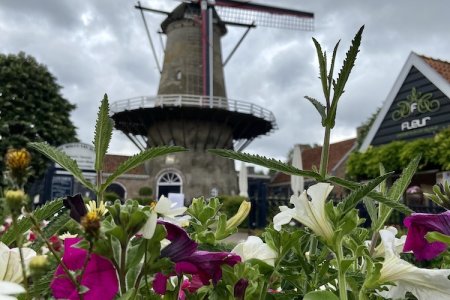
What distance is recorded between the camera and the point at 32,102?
2644cm

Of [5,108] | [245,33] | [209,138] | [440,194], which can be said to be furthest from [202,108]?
[440,194]

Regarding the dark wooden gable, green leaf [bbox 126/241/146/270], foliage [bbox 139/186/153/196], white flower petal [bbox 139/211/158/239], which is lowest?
green leaf [bbox 126/241/146/270]

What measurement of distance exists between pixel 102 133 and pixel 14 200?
247 millimetres

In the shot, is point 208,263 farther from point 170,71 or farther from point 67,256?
point 170,71

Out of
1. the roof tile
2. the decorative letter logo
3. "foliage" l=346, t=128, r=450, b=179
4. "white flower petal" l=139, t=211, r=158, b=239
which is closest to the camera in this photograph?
"white flower petal" l=139, t=211, r=158, b=239

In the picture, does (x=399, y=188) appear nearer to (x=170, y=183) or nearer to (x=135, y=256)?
(x=135, y=256)

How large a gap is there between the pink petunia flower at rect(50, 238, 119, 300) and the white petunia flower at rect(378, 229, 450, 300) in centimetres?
37

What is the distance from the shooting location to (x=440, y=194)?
840mm

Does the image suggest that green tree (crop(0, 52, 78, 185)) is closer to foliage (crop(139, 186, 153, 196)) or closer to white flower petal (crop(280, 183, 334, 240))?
foliage (crop(139, 186, 153, 196))

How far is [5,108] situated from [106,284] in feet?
88.2

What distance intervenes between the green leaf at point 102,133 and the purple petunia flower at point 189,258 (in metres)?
0.13

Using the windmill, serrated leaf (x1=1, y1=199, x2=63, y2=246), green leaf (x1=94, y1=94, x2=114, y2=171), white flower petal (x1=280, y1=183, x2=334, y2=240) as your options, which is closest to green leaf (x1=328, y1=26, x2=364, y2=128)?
white flower petal (x1=280, y1=183, x2=334, y2=240)

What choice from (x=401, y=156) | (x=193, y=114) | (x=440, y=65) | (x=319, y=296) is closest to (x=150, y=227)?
(x=319, y=296)

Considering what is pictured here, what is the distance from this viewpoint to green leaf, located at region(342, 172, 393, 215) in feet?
1.93
